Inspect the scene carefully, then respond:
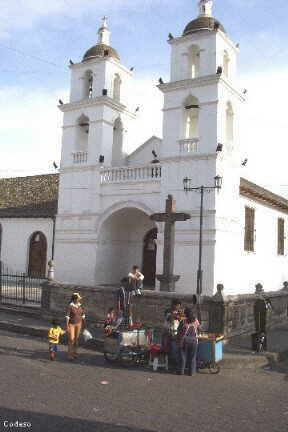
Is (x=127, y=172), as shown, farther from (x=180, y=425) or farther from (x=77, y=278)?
(x=180, y=425)

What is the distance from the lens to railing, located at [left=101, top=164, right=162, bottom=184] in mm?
19344

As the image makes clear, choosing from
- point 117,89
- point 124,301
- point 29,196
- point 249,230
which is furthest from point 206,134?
point 29,196

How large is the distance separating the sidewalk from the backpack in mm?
1466

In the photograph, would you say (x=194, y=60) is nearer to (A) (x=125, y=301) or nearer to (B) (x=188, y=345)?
(A) (x=125, y=301)

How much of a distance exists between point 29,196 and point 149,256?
961 cm

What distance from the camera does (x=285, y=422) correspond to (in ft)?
22.4

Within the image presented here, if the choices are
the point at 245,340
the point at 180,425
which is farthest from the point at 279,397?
the point at 245,340

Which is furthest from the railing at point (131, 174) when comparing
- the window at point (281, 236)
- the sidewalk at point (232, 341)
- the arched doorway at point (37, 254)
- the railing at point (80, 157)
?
the window at point (281, 236)

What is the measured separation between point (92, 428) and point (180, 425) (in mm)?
1239

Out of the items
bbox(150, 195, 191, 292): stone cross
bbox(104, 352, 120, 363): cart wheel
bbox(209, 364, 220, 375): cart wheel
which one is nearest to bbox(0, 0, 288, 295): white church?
bbox(150, 195, 191, 292): stone cross

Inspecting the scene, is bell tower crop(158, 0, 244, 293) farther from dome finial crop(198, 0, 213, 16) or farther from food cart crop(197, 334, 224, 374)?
food cart crop(197, 334, 224, 374)

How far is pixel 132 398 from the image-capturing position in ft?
24.8

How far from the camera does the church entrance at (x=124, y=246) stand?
810 inches

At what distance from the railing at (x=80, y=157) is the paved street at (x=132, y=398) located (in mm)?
12261
